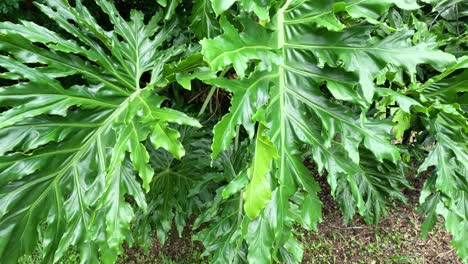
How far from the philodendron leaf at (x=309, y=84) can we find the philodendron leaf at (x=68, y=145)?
260 mm

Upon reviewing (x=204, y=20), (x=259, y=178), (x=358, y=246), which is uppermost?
(x=204, y=20)

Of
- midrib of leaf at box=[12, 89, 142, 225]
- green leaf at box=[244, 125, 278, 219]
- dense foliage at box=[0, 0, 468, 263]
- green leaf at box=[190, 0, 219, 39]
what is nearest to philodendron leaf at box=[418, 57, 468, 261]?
dense foliage at box=[0, 0, 468, 263]

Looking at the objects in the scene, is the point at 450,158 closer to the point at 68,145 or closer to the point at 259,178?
the point at 259,178

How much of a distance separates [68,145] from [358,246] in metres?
2.08

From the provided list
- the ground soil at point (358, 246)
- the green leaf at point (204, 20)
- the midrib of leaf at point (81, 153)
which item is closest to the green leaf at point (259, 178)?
the midrib of leaf at point (81, 153)

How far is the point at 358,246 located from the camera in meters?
2.90

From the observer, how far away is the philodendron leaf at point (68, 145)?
1.42 metres

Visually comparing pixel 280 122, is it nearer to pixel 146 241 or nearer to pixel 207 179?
pixel 207 179

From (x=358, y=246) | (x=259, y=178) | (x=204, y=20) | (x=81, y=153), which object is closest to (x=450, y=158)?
(x=259, y=178)

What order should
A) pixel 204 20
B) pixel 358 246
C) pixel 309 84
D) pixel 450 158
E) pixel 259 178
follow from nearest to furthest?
pixel 259 178 < pixel 309 84 < pixel 450 158 < pixel 204 20 < pixel 358 246

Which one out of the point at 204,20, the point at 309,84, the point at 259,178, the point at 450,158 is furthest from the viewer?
the point at 204,20

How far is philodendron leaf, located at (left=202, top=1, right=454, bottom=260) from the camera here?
4.57 ft

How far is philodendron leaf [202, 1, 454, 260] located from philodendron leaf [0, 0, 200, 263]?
0.85 ft

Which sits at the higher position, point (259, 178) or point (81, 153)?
point (81, 153)
